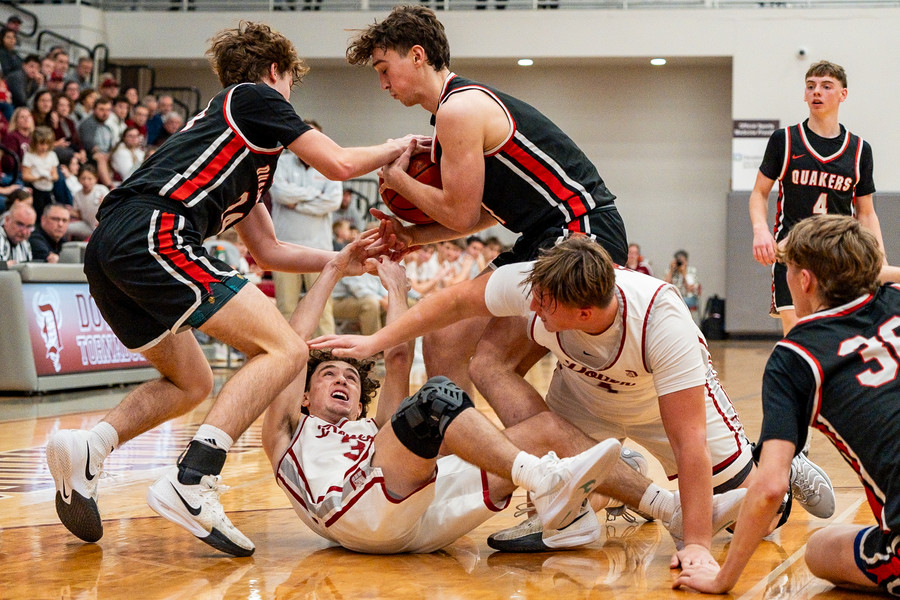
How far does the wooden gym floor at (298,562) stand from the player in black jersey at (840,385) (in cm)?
28

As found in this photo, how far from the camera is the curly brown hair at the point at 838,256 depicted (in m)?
2.51

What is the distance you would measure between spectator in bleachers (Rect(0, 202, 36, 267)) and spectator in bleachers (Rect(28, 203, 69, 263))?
0.95 ft

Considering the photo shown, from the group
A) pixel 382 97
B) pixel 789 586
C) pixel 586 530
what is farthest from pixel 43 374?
pixel 382 97

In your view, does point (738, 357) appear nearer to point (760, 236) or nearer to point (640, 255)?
point (640, 255)

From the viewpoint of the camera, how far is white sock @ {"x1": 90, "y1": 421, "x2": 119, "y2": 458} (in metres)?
3.38

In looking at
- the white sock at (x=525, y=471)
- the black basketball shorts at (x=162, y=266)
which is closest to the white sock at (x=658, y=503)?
the white sock at (x=525, y=471)

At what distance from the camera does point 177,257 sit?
321 cm

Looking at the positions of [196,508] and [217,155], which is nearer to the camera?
[196,508]

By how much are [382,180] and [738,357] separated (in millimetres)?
9506

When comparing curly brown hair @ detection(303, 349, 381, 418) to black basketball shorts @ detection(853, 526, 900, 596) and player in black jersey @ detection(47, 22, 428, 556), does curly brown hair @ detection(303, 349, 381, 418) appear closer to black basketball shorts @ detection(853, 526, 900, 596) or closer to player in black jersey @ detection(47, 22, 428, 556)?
player in black jersey @ detection(47, 22, 428, 556)

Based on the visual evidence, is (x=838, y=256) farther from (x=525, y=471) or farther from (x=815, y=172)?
(x=815, y=172)

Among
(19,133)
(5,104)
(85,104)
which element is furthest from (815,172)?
(85,104)

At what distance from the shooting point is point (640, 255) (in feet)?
57.1

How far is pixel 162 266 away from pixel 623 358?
1.46 meters
